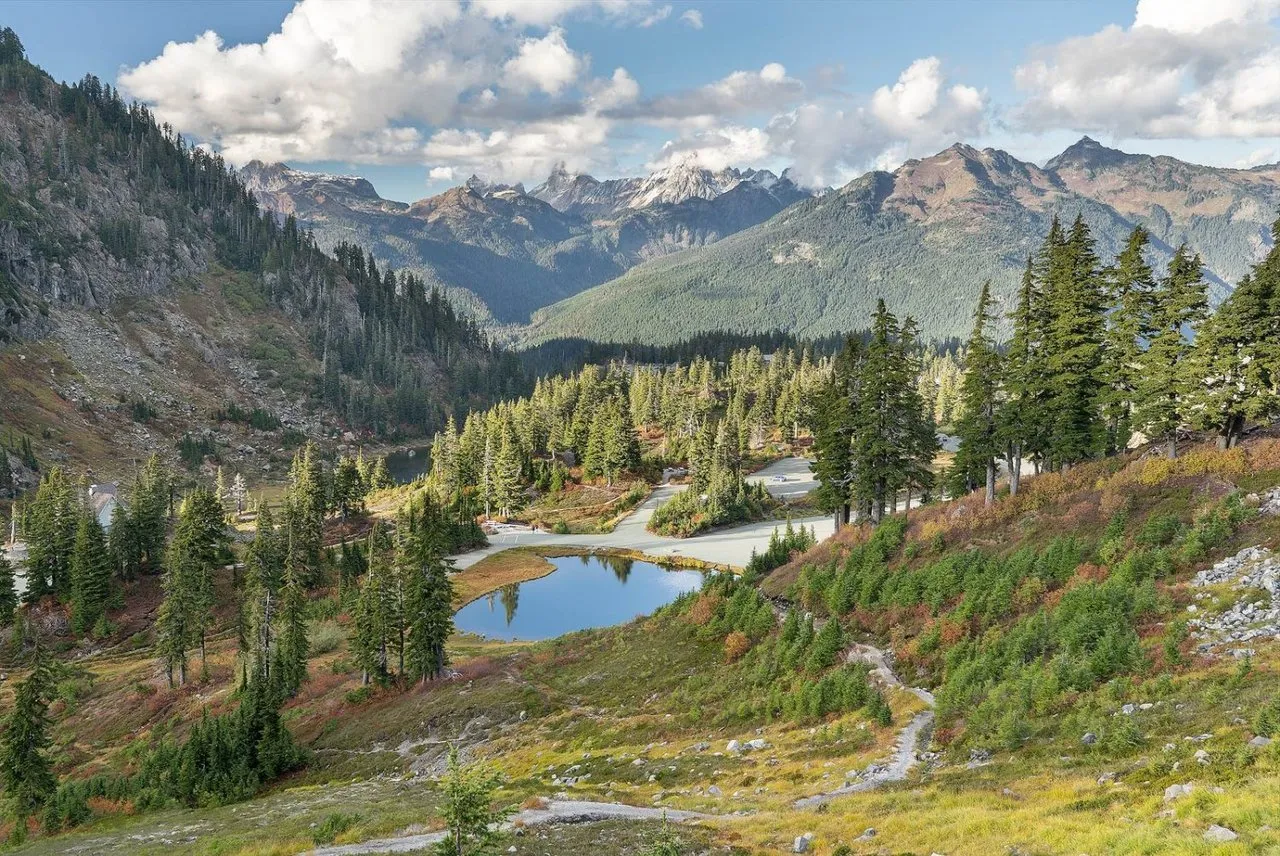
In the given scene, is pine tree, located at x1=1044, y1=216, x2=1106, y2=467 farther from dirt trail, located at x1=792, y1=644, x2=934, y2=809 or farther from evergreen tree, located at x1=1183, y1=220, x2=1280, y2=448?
dirt trail, located at x1=792, y1=644, x2=934, y2=809

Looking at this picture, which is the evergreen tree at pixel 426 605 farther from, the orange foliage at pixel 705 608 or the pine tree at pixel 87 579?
the pine tree at pixel 87 579

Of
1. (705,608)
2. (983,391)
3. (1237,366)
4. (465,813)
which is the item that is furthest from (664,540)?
(465,813)

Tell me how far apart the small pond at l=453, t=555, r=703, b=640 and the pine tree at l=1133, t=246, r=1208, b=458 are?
47219mm

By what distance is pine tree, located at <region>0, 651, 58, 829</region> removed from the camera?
142 ft

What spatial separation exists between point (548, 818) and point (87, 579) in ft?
259

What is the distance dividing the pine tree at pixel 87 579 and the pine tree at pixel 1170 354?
98.1 metres

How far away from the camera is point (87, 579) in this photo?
253ft

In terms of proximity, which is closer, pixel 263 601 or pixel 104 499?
pixel 263 601

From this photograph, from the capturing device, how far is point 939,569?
122 ft

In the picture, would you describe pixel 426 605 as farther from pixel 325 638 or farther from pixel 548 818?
pixel 548 818

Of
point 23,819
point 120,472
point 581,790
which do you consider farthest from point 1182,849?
point 120,472

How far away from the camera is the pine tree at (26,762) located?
142 ft

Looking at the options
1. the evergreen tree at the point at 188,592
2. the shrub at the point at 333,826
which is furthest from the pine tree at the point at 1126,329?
the evergreen tree at the point at 188,592

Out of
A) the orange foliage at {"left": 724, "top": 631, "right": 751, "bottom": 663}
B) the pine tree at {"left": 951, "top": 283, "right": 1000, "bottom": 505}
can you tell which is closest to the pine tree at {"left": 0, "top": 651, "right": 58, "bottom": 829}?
the orange foliage at {"left": 724, "top": 631, "right": 751, "bottom": 663}
